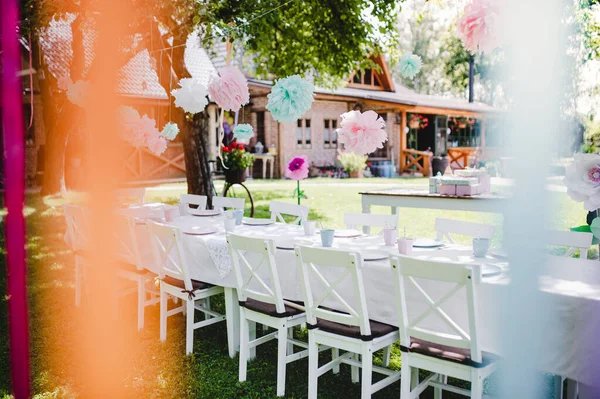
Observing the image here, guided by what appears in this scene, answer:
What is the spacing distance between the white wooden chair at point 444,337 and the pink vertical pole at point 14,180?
171 cm

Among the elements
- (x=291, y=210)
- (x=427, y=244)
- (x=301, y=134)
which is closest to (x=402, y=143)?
(x=301, y=134)

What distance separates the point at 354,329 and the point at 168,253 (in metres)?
1.80

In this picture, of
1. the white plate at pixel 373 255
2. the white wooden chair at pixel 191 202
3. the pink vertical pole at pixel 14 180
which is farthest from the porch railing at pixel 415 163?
the pink vertical pole at pixel 14 180

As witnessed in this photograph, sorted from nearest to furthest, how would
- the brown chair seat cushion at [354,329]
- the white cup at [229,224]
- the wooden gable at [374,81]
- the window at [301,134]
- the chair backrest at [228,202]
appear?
1. the brown chair seat cushion at [354,329]
2. the white cup at [229,224]
3. the chair backrest at [228,202]
4. the window at [301,134]
5. the wooden gable at [374,81]

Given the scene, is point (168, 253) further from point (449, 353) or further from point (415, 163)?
point (415, 163)

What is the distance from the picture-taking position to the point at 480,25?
2805 mm

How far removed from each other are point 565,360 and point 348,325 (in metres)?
1.16

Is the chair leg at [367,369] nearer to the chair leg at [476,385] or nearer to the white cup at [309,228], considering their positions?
the chair leg at [476,385]

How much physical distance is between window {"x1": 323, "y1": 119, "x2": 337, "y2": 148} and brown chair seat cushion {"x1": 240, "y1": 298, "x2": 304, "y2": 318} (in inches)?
660

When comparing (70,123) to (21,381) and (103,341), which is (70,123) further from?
(21,381)

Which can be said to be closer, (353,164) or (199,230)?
(199,230)

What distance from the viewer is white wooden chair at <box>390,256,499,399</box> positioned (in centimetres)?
256

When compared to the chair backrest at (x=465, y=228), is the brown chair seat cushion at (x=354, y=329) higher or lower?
lower

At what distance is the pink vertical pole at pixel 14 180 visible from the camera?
1.47m
